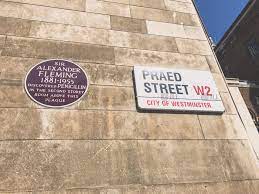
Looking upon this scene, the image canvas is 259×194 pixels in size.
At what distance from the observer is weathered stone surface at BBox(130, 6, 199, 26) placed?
753 centimetres

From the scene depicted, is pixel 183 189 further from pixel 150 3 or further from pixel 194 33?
pixel 150 3

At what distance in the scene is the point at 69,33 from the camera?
639cm

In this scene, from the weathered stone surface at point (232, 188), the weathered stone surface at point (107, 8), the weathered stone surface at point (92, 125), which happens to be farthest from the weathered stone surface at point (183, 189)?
the weathered stone surface at point (107, 8)

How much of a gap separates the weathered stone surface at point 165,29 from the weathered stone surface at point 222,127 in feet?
8.93

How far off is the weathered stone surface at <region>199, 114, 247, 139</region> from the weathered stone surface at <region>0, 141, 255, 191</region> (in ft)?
0.77

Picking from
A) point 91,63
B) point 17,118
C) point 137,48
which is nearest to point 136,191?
point 17,118

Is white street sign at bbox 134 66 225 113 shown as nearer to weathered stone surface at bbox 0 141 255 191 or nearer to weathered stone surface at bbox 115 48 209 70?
weathered stone surface at bbox 115 48 209 70

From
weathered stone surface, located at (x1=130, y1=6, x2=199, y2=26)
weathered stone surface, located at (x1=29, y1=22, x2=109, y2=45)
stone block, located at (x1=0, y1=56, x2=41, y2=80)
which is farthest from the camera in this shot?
weathered stone surface, located at (x1=130, y1=6, x2=199, y2=26)

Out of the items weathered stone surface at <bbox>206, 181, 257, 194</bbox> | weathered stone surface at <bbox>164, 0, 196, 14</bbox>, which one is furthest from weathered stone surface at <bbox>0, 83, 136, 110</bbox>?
weathered stone surface at <bbox>164, 0, 196, 14</bbox>

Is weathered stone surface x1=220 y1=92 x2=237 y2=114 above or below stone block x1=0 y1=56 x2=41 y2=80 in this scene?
above

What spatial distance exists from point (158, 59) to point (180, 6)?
8.61 feet

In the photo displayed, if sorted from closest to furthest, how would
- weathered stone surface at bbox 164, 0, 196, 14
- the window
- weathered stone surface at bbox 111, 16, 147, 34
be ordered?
1. weathered stone surface at bbox 111, 16, 147, 34
2. weathered stone surface at bbox 164, 0, 196, 14
3. the window

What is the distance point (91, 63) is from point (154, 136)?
2.27 m

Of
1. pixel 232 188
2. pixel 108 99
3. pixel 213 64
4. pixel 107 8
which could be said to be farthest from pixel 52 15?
pixel 232 188
